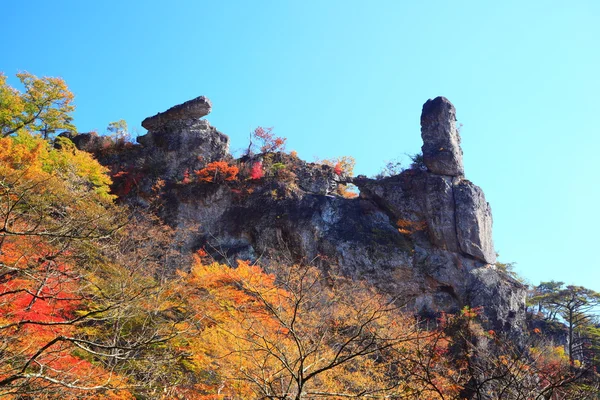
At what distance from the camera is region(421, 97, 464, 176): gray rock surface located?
977 inches

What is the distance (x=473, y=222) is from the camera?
22.7m

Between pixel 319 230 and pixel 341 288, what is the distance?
4.00 meters

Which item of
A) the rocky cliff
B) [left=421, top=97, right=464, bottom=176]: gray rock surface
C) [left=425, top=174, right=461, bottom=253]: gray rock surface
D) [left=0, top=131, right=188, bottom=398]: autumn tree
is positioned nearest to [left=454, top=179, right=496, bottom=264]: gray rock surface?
the rocky cliff

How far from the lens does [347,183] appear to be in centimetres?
2872

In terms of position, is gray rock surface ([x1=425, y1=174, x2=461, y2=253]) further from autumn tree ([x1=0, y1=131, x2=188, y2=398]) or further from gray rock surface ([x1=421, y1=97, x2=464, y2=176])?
autumn tree ([x1=0, y1=131, x2=188, y2=398])

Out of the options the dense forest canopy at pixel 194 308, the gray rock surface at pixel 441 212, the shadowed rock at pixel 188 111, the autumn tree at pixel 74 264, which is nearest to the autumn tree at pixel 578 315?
the dense forest canopy at pixel 194 308

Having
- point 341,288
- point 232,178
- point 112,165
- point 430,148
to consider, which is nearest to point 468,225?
point 430,148

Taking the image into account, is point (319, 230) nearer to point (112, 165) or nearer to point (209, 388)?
point (209, 388)

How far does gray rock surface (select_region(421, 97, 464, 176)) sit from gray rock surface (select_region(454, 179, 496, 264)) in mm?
1358

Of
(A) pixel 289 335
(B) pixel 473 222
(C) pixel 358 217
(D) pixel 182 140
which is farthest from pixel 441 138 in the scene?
(A) pixel 289 335

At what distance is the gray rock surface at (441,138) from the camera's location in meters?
24.8

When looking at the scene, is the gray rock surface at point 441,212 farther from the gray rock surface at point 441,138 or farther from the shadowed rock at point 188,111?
the shadowed rock at point 188,111

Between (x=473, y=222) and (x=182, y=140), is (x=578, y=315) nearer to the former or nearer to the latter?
(x=473, y=222)

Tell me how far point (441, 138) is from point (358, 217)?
7.82 meters
